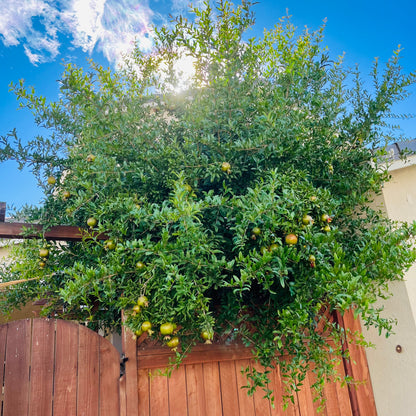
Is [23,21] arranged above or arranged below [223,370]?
above

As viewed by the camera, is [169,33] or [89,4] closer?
[169,33]

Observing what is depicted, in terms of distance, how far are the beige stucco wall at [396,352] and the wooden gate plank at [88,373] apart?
2361mm

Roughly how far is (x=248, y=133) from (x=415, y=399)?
262 cm

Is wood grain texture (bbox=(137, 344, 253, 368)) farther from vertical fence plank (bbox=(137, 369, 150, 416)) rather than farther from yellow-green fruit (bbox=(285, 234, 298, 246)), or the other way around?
yellow-green fruit (bbox=(285, 234, 298, 246))

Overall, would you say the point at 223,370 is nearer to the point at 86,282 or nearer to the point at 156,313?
the point at 156,313

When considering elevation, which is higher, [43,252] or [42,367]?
[43,252]

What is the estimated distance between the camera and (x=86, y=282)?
174 cm

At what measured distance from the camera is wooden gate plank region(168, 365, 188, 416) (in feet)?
7.06

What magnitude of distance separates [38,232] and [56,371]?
0.91 meters

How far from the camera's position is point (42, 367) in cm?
190

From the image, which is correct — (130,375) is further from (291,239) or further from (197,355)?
(291,239)

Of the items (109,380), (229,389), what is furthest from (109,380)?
(229,389)

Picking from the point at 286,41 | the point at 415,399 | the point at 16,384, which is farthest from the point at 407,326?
the point at 16,384

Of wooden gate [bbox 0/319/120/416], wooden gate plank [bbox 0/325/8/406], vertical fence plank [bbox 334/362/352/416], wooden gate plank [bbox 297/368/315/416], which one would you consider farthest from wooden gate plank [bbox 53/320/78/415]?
vertical fence plank [bbox 334/362/352/416]
